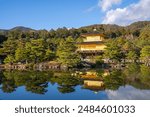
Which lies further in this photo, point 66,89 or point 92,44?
point 92,44

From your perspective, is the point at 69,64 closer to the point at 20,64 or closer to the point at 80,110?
the point at 20,64

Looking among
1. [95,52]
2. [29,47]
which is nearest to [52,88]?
[29,47]

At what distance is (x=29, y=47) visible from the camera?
32.9 metres

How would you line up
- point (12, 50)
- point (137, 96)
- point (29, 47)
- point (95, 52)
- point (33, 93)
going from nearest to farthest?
point (137, 96) < point (33, 93) < point (29, 47) < point (12, 50) < point (95, 52)

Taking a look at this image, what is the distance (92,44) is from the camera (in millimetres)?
40094

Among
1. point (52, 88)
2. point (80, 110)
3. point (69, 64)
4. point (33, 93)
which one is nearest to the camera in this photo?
point (80, 110)

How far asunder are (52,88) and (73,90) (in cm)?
150

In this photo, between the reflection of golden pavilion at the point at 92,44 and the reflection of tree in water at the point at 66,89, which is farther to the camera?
the reflection of golden pavilion at the point at 92,44

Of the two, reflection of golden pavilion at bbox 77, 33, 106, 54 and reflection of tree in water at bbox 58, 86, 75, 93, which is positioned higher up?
reflection of golden pavilion at bbox 77, 33, 106, 54

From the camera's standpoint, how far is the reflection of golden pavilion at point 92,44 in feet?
128

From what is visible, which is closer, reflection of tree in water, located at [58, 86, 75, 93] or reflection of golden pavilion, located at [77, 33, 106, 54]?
reflection of tree in water, located at [58, 86, 75, 93]

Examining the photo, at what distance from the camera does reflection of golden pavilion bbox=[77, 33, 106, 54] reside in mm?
39156

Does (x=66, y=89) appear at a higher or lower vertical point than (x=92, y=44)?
lower

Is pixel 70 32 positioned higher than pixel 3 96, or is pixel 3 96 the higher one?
pixel 70 32
